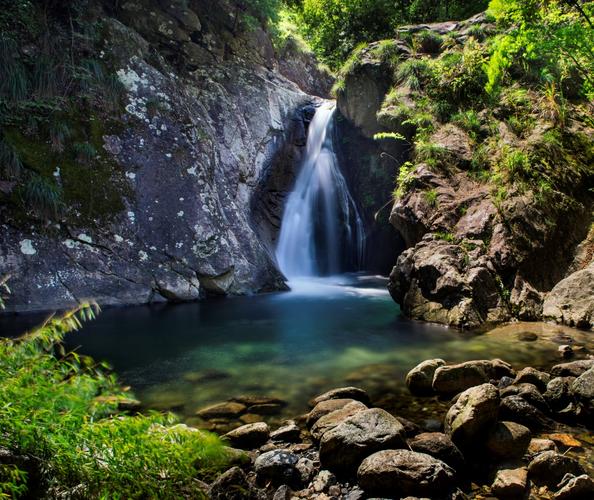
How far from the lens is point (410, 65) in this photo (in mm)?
11953

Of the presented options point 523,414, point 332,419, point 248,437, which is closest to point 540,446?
point 523,414

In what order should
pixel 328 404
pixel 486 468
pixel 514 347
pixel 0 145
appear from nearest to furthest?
pixel 486 468 < pixel 328 404 < pixel 514 347 < pixel 0 145

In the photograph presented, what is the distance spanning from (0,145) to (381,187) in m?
10.1

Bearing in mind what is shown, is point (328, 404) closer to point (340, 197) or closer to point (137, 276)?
point (137, 276)

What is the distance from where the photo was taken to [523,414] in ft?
12.7

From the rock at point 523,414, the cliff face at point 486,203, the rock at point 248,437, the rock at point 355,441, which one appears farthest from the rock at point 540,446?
the cliff face at point 486,203

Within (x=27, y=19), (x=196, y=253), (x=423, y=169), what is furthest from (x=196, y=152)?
(x=423, y=169)

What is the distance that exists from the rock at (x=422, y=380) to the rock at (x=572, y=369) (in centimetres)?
133

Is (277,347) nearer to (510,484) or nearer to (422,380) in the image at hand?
(422,380)

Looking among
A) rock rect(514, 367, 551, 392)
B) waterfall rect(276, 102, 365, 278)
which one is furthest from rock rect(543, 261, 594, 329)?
waterfall rect(276, 102, 365, 278)

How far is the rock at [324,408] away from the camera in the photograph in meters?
4.02

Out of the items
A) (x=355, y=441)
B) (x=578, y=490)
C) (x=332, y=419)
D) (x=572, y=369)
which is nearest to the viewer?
(x=578, y=490)

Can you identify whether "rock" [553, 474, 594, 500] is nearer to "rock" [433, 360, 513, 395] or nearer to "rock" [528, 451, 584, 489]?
"rock" [528, 451, 584, 489]

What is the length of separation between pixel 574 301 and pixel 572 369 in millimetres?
2895
